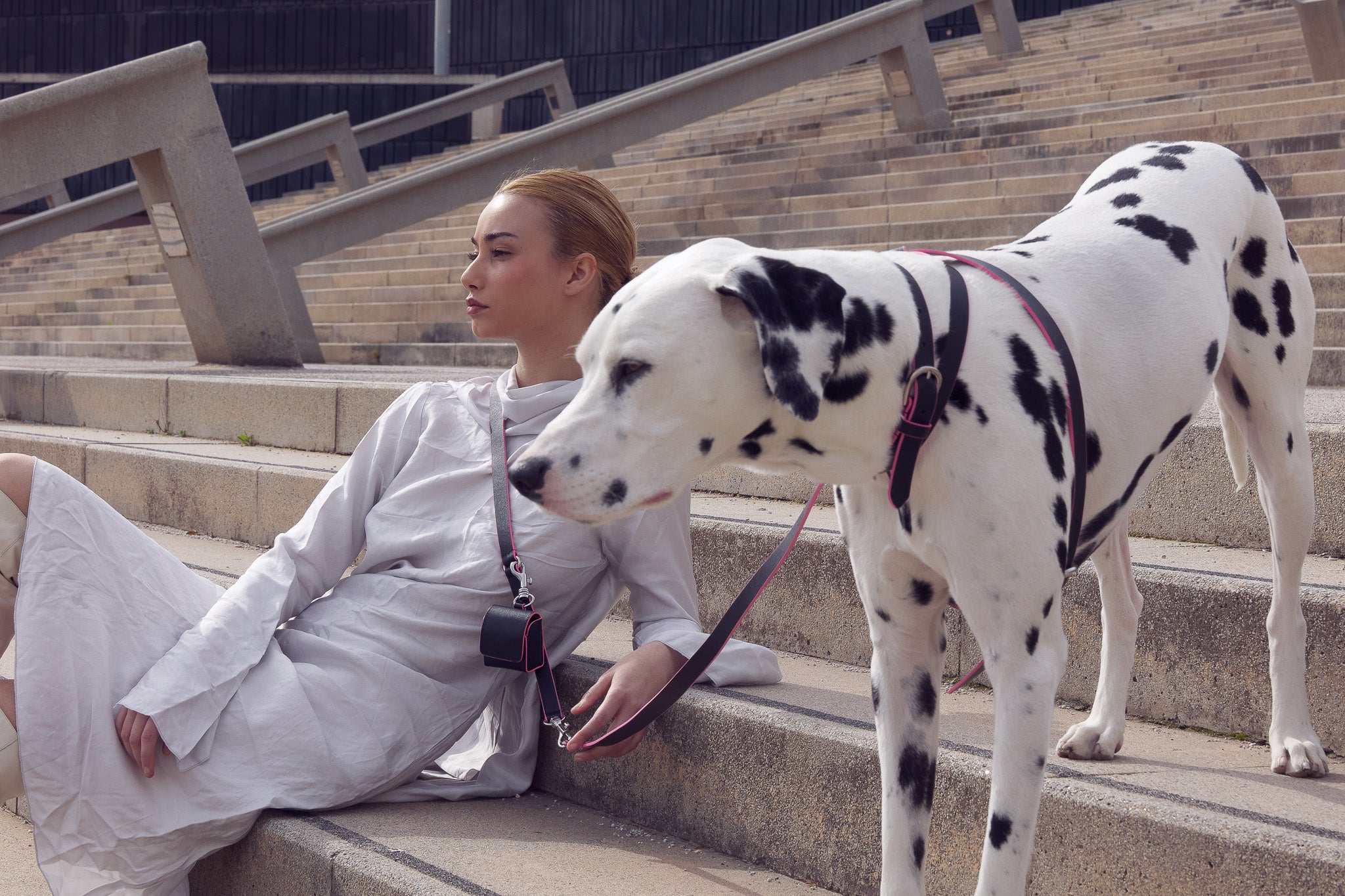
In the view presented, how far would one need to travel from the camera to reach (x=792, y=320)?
5.40 ft

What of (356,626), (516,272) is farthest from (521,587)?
(516,272)

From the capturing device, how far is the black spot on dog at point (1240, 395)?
258 cm

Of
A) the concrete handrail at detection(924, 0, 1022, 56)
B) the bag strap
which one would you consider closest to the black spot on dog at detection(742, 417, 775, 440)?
the bag strap

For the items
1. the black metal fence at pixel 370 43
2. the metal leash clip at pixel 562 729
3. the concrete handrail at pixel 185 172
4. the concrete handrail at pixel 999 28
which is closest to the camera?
the metal leash clip at pixel 562 729

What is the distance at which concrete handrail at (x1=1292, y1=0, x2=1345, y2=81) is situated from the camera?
8.80 meters

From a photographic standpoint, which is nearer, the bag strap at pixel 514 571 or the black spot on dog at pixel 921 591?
the black spot on dog at pixel 921 591

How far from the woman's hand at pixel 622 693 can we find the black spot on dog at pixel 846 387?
3.80 ft

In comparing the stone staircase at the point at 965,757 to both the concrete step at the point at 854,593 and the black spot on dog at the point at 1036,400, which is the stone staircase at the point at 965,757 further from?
the black spot on dog at the point at 1036,400

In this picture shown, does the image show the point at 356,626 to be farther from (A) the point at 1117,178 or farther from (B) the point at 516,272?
(A) the point at 1117,178

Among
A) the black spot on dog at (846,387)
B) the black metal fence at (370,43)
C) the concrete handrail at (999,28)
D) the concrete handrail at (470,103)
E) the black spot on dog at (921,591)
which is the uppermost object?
the black metal fence at (370,43)

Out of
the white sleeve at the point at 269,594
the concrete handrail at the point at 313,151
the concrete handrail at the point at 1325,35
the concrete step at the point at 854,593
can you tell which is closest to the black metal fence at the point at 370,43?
the concrete handrail at the point at 313,151

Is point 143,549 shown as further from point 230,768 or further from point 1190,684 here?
point 1190,684

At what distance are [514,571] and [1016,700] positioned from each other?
1316 mm

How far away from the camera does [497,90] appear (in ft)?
56.0
